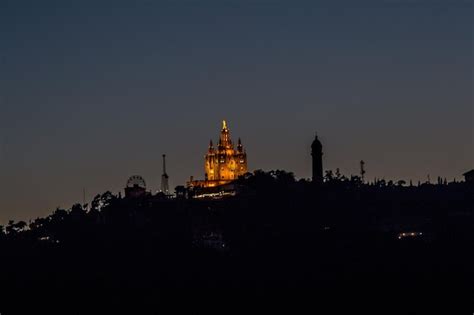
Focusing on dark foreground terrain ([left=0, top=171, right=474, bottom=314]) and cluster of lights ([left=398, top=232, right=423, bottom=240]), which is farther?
cluster of lights ([left=398, top=232, right=423, bottom=240])

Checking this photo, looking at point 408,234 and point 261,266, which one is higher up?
point 408,234

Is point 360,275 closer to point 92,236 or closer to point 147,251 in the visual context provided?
point 147,251

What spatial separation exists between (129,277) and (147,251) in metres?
12.9

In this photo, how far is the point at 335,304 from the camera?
142 metres

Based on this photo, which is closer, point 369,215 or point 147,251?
point 147,251

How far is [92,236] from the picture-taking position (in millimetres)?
195500

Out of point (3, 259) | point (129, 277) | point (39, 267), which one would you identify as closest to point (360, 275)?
point (129, 277)

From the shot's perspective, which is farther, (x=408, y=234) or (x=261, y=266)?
(x=408, y=234)

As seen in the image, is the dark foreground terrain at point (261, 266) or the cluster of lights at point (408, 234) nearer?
the dark foreground terrain at point (261, 266)

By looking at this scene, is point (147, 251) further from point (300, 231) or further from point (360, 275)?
point (360, 275)

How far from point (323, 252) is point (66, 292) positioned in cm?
2535

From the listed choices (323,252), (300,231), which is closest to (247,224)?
(300,231)

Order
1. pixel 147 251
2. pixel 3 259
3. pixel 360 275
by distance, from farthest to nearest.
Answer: pixel 3 259
pixel 147 251
pixel 360 275

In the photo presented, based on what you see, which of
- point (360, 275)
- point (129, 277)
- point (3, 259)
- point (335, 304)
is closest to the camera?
point (335, 304)
